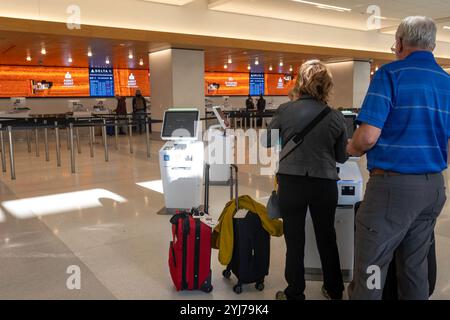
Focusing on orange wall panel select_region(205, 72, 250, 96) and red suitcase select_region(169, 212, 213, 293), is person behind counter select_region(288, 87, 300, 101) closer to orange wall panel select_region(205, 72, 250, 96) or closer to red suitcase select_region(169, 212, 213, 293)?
red suitcase select_region(169, 212, 213, 293)

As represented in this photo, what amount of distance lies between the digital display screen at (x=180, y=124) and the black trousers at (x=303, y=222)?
2433 millimetres

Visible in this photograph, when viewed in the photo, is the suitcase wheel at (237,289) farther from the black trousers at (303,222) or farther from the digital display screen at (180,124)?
the digital display screen at (180,124)

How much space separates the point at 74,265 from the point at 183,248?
3.85ft

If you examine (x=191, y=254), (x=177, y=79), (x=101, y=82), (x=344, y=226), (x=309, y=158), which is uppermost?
(x=101, y=82)

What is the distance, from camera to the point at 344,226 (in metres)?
2.95

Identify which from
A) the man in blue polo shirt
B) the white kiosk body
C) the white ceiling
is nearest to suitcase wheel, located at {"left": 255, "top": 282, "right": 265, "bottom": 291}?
the white kiosk body

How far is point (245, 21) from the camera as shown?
13109 mm

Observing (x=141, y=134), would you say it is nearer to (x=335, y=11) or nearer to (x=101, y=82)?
(x=101, y=82)

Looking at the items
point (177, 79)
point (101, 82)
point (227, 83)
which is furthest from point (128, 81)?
point (177, 79)

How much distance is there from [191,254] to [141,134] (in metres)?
13.5

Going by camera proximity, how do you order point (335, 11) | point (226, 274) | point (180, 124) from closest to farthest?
point (226, 274), point (180, 124), point (335, 11)

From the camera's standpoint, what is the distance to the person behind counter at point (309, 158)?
2.46m

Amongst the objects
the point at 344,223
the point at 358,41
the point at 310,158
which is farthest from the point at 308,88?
the point at 358,41

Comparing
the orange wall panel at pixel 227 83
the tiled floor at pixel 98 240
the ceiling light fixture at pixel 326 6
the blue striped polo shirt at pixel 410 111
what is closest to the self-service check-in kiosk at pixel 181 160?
the tiled floor at pixel 98 240
